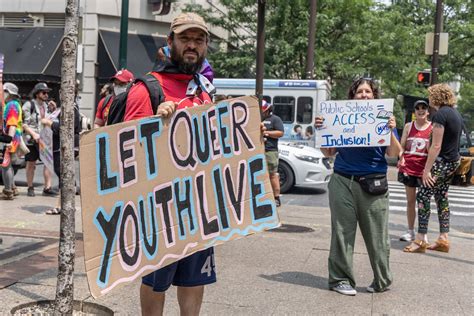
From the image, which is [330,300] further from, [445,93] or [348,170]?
[445,93]

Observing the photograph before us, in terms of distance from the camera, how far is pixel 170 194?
3047 millimetres

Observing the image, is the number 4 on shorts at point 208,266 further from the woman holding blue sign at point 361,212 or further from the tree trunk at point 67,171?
the woman holding blue sign at point 361,212

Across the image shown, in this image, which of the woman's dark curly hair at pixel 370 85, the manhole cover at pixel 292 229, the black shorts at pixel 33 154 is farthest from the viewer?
the black shorts at pixel 33 154

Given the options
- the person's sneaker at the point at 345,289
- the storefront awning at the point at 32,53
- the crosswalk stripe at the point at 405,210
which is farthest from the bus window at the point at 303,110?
the person's sneaker at the point at 345,289

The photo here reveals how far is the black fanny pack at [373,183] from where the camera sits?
486 cm

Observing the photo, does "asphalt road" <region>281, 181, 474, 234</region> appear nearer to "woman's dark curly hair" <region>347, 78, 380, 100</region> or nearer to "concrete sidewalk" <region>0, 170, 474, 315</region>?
"concrete sidewalk" <region>0, 170, 474, 315</region>

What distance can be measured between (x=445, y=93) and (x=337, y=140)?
6.43 feet

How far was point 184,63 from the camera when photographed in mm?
3057

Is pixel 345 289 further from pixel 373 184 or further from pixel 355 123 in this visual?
pixel 355 123

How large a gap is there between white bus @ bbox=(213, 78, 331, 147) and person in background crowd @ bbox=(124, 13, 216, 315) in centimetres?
1341

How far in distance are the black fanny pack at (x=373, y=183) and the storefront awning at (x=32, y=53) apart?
1589 cm

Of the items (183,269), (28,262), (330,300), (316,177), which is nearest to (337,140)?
(330,300)

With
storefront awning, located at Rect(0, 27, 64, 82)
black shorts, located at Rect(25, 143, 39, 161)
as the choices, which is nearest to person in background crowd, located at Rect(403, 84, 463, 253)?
black shorts, located at Rect(25, 143, 39, 161)

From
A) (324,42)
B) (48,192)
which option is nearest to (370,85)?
(48,192)
